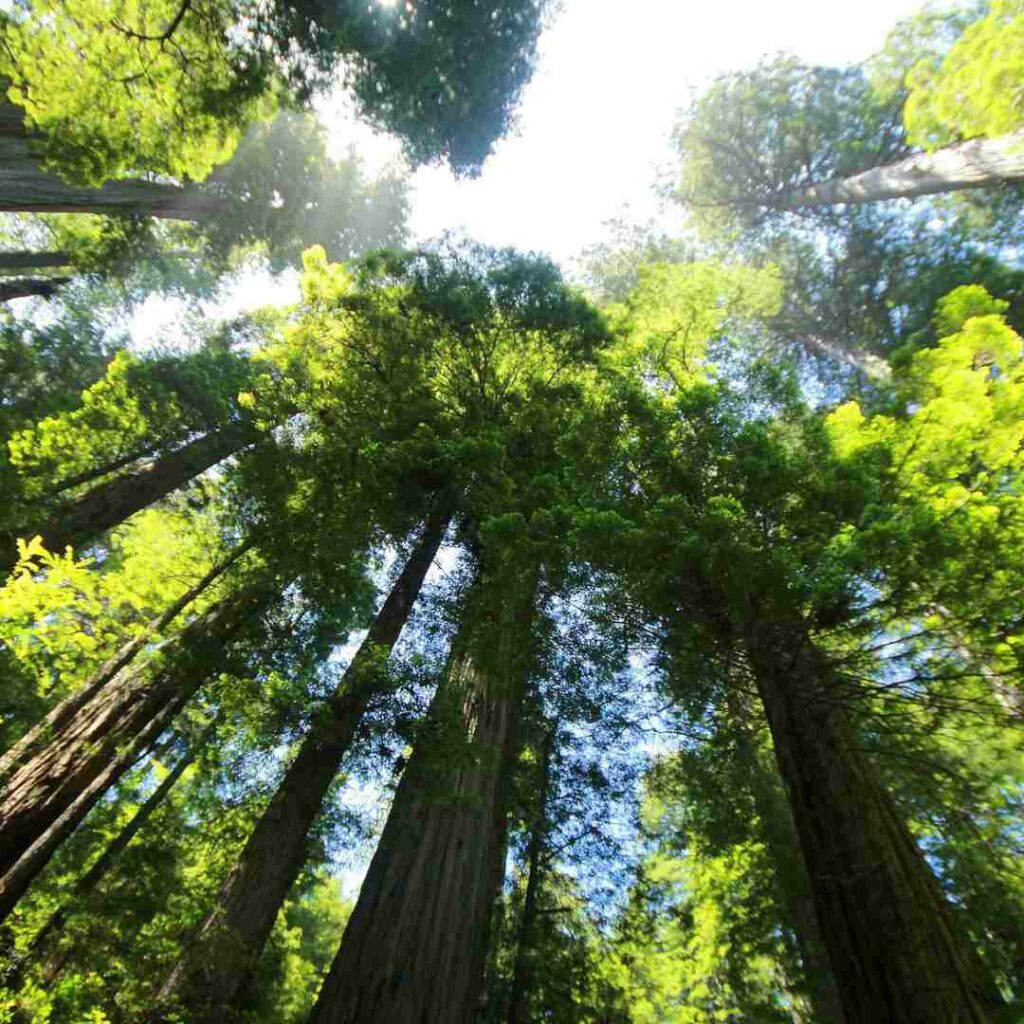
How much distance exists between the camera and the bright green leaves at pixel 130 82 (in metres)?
4.89

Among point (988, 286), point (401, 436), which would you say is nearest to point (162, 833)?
point (401, 436)

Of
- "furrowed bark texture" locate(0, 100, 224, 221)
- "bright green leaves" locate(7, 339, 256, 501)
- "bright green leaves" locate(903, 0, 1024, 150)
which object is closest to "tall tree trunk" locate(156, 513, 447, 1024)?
"bright green leaves" locate(7, 339, 256, 501)

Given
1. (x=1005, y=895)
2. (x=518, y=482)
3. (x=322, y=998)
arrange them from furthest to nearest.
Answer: (x=518, y=482) → (x=1005, y=895) → (x=322, y=998)

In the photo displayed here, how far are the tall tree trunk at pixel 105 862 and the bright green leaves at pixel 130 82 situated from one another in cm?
629

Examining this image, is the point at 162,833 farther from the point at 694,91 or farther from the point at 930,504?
the point at 694,91

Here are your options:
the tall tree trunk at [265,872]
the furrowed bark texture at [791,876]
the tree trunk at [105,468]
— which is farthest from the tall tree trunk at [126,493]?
the furrowed bark texture at [791,876]

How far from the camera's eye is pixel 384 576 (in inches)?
295

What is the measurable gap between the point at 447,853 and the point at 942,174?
10.5m

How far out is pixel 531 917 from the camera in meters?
8.02

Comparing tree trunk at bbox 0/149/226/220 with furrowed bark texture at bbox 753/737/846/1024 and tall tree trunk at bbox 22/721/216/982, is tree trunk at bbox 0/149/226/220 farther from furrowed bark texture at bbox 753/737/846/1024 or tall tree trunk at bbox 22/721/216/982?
furrowed bark texture at bbox 753/737/846/1024

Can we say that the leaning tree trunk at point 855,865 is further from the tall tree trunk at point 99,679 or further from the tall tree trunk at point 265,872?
the tall tree trunk at point 99,679

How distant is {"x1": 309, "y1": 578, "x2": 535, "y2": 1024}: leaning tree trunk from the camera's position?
3.15 metres

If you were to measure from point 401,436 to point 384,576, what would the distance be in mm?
2029

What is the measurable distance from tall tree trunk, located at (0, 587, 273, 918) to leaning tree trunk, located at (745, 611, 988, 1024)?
5172mm
